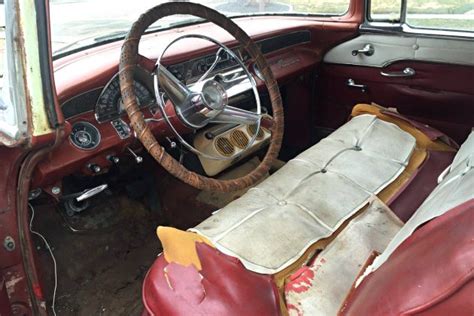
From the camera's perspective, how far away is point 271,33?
2.58 meters

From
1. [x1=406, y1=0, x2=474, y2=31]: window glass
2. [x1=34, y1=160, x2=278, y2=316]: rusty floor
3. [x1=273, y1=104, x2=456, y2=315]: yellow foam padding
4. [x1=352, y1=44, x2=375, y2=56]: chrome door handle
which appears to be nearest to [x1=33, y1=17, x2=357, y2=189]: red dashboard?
[x1=352, y1=44, x2=375, y2=56]: chrome door handle

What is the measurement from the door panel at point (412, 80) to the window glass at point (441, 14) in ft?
0.32

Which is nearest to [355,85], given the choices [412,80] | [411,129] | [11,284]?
[412,80]

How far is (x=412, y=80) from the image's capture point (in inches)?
101

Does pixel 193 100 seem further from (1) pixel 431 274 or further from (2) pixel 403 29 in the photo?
(2) pixel 403 29

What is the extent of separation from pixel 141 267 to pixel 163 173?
45 cm

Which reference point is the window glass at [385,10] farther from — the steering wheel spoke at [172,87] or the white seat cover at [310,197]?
the steering wheel spoke at [172,87]

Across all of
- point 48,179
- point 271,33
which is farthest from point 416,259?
point 271,33

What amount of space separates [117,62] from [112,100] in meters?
0.18

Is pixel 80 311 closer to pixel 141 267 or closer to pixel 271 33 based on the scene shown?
pixel 141 267

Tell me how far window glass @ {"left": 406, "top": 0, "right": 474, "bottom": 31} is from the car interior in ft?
0.18

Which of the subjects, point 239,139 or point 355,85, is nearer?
point 239,139

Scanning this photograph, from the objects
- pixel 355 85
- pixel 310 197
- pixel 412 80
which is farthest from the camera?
pixel 355 85

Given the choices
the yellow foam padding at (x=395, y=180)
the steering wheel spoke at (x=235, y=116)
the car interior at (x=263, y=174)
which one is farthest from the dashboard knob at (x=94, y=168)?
the yellow foam padding at (x=395, y=180)
